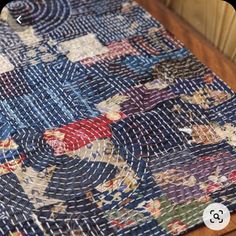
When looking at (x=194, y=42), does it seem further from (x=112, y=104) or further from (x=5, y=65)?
(x=5, y=65)

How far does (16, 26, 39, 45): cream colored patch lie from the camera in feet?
5.60

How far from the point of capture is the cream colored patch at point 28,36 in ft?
5.60

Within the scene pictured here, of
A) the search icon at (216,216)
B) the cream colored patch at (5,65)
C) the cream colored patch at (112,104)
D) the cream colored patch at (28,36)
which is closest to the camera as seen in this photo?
the search icon at (216,216)

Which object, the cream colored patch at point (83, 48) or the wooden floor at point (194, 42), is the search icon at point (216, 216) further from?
the cream colored patch at point (83, 48)

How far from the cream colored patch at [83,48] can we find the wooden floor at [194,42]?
26cm

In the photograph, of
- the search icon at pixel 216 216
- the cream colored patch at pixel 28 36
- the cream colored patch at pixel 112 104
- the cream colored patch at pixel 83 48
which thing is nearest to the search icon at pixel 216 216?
the search icon at pixel 216 216

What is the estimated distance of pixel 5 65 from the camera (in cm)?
161

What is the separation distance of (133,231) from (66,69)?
63 cm

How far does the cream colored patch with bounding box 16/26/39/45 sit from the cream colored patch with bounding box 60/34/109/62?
0.31 feet

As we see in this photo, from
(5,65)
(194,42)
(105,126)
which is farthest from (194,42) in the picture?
(5,65)

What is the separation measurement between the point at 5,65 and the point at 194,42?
61cm

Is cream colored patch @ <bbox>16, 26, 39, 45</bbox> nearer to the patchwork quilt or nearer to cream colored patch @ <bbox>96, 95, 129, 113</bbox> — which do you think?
the patchwork quilt

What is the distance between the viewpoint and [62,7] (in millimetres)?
1863

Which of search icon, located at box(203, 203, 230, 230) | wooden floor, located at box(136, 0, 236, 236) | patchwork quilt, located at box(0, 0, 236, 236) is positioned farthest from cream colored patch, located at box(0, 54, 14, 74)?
search icon, located at box(203, 203, 230, 230)
